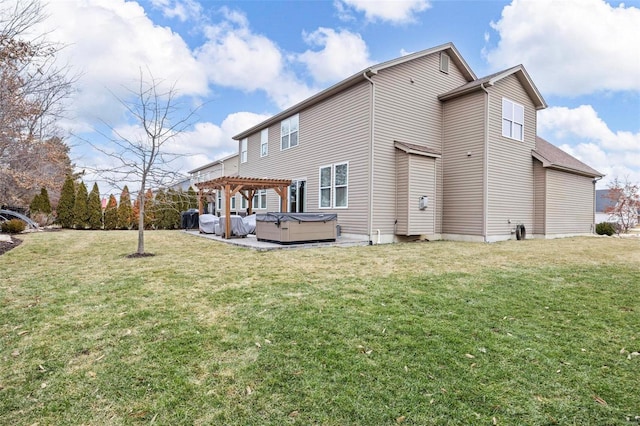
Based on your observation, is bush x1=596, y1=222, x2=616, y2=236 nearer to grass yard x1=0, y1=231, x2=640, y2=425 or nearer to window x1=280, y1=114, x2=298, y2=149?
grass yard x1=0, y1=231, x2=640, y2=425

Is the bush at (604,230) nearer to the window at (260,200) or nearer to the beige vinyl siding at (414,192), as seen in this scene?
the beige vinyl siding at (414,192)

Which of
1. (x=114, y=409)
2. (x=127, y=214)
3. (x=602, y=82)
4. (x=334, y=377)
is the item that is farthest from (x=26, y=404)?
(x=602, y=82)

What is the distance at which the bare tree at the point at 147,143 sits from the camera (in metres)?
7.65

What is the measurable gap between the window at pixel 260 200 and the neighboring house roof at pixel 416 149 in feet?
24.7

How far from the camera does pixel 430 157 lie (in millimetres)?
11031

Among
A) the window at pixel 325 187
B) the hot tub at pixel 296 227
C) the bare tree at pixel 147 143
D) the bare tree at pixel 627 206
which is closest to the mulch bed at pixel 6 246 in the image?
the bare tree at pixel 147 143

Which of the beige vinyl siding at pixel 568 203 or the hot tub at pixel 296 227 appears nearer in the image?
the hot tub at pixel 296 227

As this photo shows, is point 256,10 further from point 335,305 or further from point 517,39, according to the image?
point 335,305

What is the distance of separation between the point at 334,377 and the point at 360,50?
651 inches

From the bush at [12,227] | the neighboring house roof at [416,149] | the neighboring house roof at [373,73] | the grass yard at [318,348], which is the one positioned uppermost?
the neighboring house roof at [373,73]

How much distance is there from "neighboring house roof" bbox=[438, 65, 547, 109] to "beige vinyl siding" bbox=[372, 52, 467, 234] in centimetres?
64

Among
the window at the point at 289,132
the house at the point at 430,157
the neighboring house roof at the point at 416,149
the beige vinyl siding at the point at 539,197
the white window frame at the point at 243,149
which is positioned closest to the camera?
the neighboring house roof at the point at 416,149

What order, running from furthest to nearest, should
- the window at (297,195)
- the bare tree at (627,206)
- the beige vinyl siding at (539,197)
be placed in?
the bare tree at (627,206), the window at (297,195), the beige vinyl siding at (539,197)

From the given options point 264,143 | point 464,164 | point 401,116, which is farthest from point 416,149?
point 264,143
